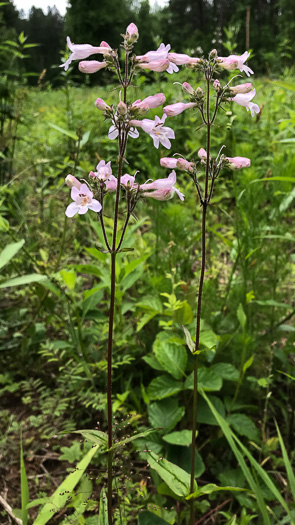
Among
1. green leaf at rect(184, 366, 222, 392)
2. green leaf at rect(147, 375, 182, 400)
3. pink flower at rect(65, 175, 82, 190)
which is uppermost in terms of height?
pink flower at rect(65, 175, 82, 190)

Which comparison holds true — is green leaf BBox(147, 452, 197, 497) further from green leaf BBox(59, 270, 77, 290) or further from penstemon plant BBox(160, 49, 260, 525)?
green leaf BBox(59, 270, 77, 290)

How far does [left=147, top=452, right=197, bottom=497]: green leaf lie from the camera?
46.8 inches

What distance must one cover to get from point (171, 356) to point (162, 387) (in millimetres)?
136

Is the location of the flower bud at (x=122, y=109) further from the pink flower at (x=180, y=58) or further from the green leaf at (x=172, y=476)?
the green leaf at (x=172, y=476)

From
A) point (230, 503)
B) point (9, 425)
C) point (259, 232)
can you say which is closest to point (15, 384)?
point (9, 425)

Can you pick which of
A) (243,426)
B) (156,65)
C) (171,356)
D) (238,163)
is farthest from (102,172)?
(243,426)

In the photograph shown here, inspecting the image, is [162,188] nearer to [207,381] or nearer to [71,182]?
[71,182]

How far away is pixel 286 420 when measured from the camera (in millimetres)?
1760

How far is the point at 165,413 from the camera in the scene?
5.52ft

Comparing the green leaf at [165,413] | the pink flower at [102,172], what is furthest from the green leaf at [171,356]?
the pink flower at [102,172]

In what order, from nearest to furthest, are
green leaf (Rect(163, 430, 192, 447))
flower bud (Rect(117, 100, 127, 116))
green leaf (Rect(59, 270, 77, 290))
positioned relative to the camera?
flower bud (Rect(117, 100, 127, 116)) → green leaf (Rect(163, 430, 192, 447)) → green leaf (Rect(59, 270, 77, 290))

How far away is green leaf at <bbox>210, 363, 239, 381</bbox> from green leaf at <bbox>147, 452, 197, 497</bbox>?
550mm

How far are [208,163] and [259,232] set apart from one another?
41.7 inches

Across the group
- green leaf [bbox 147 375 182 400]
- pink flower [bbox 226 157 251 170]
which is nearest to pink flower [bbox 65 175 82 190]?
pink flower [bbox 226 157 251 170]
